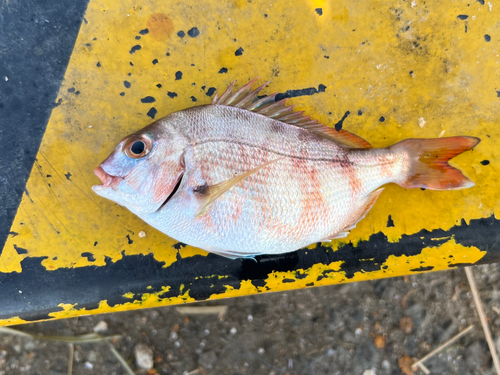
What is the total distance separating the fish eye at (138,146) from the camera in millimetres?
1109

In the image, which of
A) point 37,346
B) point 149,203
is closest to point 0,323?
point 37,346

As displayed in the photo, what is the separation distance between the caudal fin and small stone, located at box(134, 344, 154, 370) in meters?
1.79

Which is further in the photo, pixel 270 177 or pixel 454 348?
pixel 454 348

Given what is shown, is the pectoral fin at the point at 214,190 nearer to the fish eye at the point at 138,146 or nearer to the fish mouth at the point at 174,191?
the fish mouth at the point at 174,191

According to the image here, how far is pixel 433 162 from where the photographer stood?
1.35m

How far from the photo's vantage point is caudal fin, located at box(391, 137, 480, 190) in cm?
133

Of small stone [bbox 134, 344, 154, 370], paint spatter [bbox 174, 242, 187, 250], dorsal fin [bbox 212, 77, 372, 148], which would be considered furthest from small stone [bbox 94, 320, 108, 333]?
dorsal fin [bbox 212, 77, 372, 148]

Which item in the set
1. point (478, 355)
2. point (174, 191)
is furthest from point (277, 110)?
point (478, 355)

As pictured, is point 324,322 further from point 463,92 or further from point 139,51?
point 139,51

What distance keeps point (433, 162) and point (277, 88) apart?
84 centimetres

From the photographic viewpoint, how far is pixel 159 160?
1.12m

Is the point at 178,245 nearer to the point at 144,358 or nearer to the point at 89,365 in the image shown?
the point at 144,358

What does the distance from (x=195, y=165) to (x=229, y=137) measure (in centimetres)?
18

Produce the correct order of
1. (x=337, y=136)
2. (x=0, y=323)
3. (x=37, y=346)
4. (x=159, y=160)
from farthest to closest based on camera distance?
(x=37, y=346) → (x=0, y=323) → (x=337, y=136) → (x=159, y=160)
